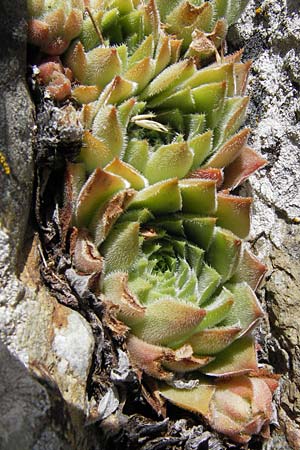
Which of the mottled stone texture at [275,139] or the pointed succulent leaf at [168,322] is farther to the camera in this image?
the mottled stone texture at [275,139]

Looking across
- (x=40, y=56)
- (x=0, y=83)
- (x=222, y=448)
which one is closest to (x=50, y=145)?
(x=0, y=83)

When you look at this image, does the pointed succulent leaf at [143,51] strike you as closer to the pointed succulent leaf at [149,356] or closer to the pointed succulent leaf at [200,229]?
the pointed succulent leaf at [200,229]

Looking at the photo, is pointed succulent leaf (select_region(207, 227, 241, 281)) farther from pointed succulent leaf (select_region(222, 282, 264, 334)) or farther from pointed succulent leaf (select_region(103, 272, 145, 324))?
pointed succulent leaf (select_region(103, 272, 145, 324))

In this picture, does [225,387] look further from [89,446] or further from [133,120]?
[133,120]

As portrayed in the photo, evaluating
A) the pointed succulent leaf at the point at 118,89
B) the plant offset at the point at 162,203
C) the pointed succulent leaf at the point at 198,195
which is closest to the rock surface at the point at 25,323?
the plant offset at the point at 162,203

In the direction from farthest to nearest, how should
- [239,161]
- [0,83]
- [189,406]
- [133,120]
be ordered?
[239,161] < [133,120] < [189,406] < [0,83]

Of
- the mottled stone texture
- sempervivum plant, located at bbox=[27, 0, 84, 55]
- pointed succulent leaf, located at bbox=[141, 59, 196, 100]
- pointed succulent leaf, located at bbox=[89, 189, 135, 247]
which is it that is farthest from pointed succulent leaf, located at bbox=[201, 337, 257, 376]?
sempervivum plant, located at bbox=[27, 0, 84, 55]

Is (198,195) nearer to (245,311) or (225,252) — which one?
(225,252)
